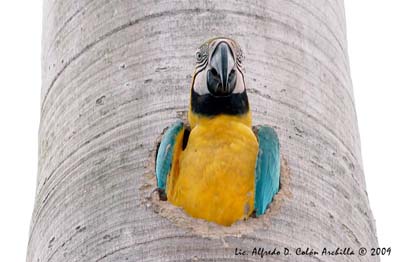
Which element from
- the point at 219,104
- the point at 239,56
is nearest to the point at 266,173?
the point at 219,104

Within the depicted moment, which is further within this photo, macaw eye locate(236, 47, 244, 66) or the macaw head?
macaw eye locate(236, 47, 244, 66)

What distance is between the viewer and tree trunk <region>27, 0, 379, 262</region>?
3092 mm

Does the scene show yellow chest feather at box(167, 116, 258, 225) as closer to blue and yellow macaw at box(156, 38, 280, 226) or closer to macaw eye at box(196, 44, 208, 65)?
blue and yellow macaw at box(156, 38, 280, 226)

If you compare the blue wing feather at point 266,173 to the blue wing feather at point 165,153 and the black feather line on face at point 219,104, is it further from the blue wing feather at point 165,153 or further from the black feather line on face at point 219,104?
the blue wing feather at point 165,153

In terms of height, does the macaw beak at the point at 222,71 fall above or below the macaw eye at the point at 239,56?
below

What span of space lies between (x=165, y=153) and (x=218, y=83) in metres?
0.27

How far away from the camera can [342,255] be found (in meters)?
3.19

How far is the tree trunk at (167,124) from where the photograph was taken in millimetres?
3092

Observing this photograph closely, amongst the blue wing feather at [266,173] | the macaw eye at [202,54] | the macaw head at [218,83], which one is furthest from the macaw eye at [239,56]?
the blue wing feather at [266,173]

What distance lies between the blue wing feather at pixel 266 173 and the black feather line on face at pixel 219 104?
0.12m

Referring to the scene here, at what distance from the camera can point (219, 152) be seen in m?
A: 3.18

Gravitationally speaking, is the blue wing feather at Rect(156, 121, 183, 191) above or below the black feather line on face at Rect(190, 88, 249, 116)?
below

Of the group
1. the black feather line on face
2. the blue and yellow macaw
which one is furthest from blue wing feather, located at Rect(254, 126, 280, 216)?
the black feather line on face

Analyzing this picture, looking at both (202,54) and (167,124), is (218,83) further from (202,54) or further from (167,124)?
(167,124)
